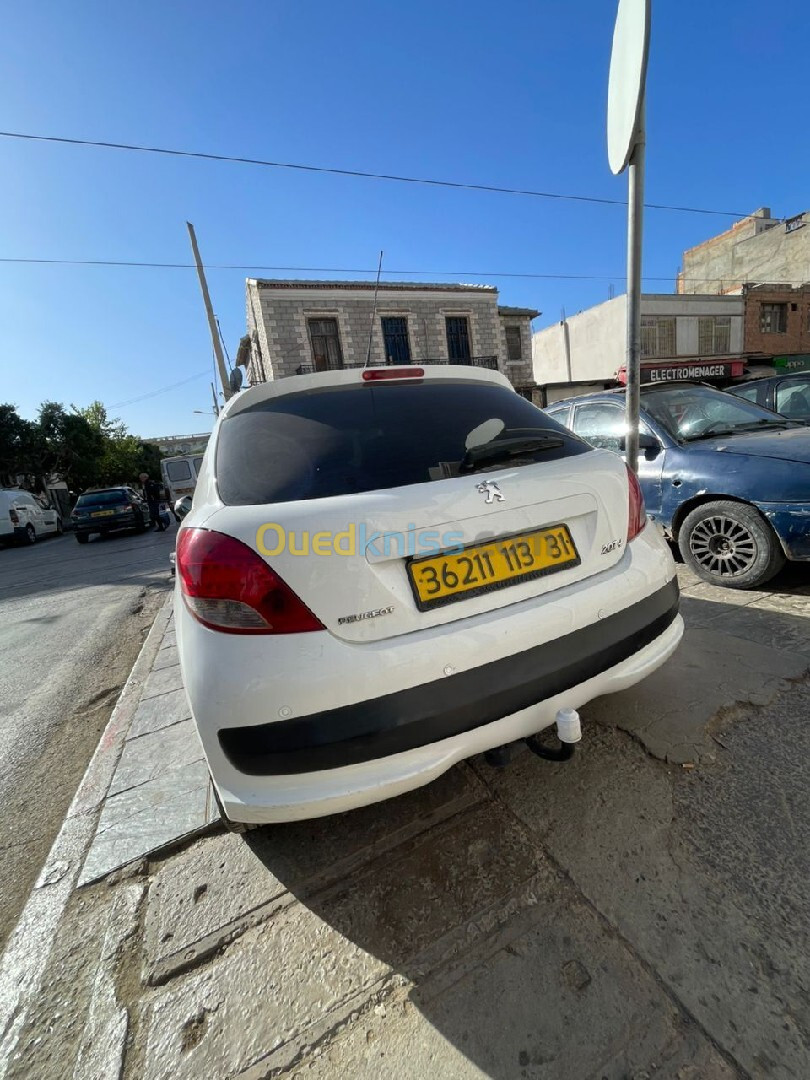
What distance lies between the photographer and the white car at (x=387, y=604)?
1197 mm

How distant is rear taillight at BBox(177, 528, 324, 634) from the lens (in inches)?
47.8

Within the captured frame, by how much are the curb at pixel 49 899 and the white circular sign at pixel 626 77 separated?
420 centimetres

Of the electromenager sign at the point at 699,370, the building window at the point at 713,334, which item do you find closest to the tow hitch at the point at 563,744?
the electromenager sign at the point at 699,370

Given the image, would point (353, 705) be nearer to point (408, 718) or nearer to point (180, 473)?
point (408, 718)

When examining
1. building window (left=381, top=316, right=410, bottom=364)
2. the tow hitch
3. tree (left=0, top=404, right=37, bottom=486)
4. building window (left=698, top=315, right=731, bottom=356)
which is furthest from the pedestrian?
building window (left=698, top=315, right=731, bottom=356)

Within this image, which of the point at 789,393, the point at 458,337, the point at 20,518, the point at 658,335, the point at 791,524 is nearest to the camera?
the point at 791,524

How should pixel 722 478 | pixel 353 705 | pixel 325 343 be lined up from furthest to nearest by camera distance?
1. pixel 325 343
2. pixel 722 478
3. pixel 353 705

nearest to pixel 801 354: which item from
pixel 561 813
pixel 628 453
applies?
pixel 628 453

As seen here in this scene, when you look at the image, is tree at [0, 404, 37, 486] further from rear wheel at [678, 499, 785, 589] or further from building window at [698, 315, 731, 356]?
building window at [698, 315, 731, 356]

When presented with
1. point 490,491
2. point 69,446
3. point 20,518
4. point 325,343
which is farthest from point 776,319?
point 69,446

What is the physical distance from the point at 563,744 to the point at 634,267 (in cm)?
262

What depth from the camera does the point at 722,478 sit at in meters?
3.27

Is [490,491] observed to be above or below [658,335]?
below

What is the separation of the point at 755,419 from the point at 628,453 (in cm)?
185
